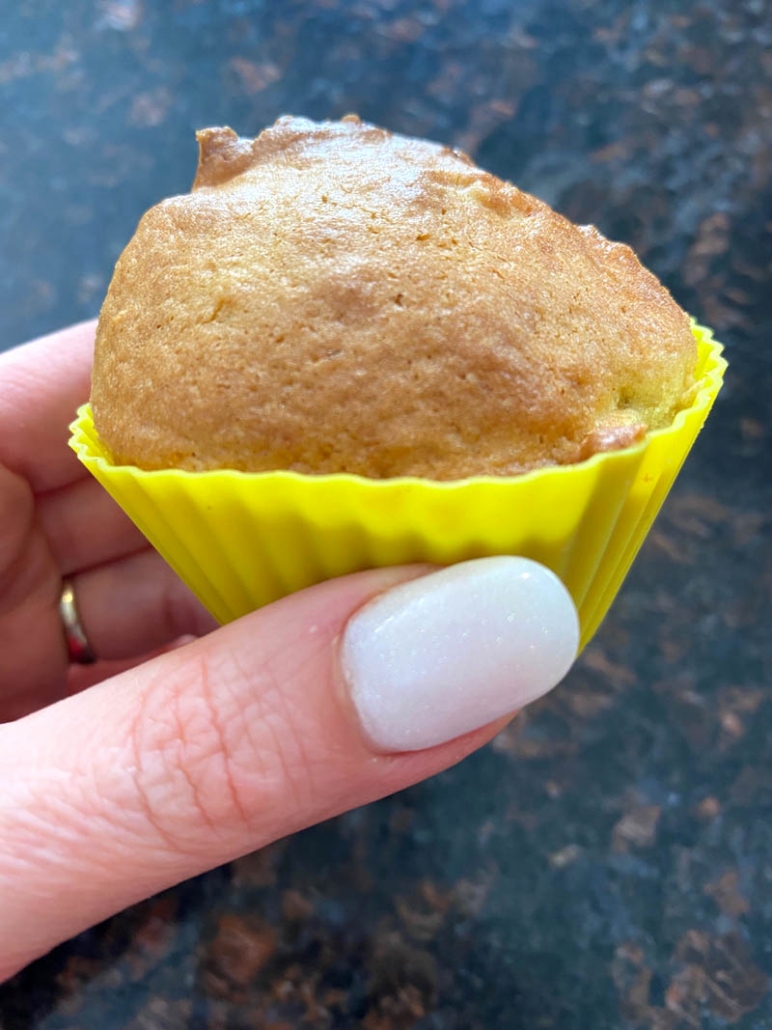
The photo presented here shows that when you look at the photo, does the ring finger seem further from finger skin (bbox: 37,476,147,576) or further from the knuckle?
the knuckle

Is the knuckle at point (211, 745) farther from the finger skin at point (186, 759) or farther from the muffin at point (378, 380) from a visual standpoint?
the muffin at point (378, 380)

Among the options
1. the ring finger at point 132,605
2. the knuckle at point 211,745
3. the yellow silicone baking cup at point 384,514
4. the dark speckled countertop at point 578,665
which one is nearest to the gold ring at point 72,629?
the ring finger at point 132,605

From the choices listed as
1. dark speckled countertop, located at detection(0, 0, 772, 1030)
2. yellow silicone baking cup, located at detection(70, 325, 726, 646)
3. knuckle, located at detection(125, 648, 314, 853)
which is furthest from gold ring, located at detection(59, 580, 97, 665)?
knuckle, located at detection(125, 648, 314, 853)

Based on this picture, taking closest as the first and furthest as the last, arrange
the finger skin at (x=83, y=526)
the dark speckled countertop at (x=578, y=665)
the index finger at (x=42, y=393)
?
the dark speckled countertop at (x=578, y=665)
the index finger at (x=42, y=393)
the finger skin at (x=83, y=526)

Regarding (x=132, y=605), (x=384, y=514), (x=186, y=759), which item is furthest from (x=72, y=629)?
(x=384, y=514)

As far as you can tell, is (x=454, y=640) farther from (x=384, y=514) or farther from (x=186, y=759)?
(x=186, y=759)

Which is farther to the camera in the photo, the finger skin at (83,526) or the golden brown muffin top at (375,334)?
the finger skin at (83,526)
